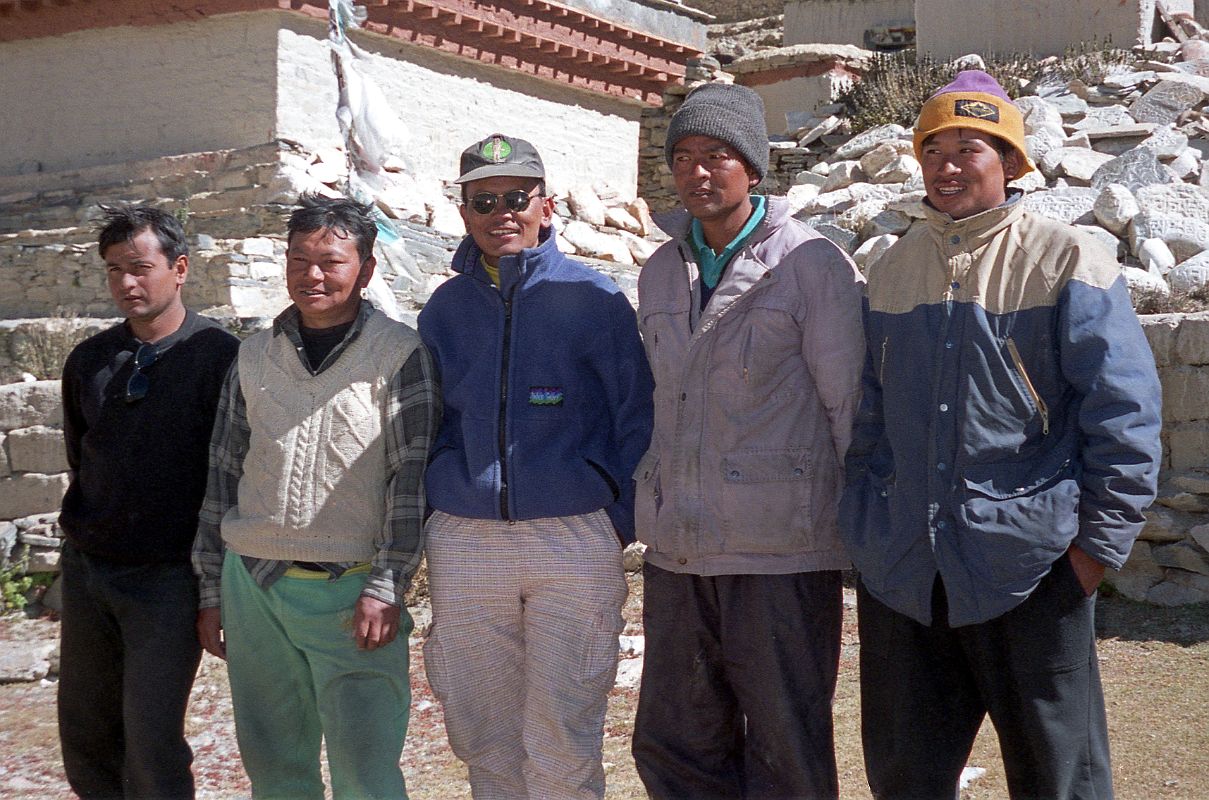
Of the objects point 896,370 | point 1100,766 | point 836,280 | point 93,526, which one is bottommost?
point 1100,766

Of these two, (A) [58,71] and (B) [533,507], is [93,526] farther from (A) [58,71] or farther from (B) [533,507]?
(A) [58,71]

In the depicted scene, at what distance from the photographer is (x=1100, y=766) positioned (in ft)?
8.45

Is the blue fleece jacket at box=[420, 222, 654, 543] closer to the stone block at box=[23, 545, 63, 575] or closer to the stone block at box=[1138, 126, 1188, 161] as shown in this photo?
the stone block at box=[23, 545, 63, 575]

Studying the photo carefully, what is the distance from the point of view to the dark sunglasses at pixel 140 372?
315cm

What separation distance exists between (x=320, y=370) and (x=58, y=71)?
10.0 m

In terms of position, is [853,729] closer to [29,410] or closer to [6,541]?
[6,541]

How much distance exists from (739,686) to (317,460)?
1.19 metres

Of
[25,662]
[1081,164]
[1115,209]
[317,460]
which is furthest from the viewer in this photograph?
[1081,164]

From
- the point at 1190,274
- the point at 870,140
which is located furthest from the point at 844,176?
the point at 1190,274

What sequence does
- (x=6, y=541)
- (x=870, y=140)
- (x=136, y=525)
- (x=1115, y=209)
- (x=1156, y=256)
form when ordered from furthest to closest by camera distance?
(x=870, y=140) → (x=1115, y=209) → (x=1156, y=256) → (x=6, y=541) → (x=136, y=525)

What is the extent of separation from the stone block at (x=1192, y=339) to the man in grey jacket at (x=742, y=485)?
3.09 meters

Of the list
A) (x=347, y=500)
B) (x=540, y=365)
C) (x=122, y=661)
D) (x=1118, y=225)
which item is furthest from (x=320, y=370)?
(x=1118, y=225)

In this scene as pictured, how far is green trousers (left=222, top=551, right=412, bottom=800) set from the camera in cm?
293

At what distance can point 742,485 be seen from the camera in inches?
113
